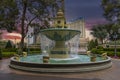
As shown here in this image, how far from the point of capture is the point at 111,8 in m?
39.3

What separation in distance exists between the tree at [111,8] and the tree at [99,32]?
33.9 m

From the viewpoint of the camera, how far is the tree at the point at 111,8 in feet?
129

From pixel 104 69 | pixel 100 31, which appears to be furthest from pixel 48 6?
pixel 100 31

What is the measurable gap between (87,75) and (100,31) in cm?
6421

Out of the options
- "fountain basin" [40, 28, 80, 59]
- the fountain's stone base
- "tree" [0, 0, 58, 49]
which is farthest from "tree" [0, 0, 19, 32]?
the fountain's stone base

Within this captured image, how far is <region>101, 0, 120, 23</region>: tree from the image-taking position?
129 feet

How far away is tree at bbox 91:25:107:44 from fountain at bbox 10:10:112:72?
51610 millimetres

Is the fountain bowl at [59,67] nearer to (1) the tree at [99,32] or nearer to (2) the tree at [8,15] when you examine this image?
(2) the tree at [8,15]

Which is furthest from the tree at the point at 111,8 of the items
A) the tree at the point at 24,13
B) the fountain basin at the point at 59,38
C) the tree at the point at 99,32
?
the tree at the point at 99,32

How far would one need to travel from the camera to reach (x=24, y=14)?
1463 inches

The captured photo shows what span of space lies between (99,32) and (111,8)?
121 feet

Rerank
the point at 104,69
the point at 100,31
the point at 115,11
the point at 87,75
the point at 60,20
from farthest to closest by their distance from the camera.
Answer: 1. the point at 100,31
2. the point at 115,11
3. the point at 60,20
4. the point at 104,69
5. the point at 87,75

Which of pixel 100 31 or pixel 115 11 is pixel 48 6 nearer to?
pixel 115 11

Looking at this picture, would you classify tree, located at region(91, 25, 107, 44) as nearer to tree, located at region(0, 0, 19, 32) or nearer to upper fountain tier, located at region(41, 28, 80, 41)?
tree, located at region(0, 0, 19, 32)
